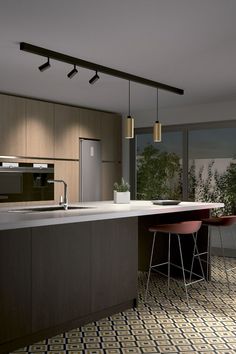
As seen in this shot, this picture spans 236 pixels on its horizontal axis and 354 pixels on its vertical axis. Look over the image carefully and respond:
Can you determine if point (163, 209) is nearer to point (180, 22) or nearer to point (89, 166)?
point (180, 22)

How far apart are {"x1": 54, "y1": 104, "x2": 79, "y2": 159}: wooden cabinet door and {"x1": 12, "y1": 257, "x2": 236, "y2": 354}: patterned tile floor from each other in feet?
10.6

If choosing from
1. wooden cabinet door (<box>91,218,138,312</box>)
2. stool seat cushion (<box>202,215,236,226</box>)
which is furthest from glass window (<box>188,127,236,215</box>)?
wooden cabinet door (<box>91,218,138,312</box>)

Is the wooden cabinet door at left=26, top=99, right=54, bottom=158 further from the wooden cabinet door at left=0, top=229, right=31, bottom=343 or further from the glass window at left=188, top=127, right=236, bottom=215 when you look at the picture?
the wooden cabinet door at left=0, top=229, right=31, bottom=343

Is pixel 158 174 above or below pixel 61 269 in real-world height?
above

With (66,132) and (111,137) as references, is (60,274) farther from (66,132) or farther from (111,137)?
(111,137)

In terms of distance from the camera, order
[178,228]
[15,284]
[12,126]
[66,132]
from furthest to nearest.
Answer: [66,132]
[12,126]
[178,228]
[15,284]

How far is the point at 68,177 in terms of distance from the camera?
24.6 ft

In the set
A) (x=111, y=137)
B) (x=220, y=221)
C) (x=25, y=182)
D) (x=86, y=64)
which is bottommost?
(x=220, y=221)

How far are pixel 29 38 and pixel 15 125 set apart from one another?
107 inches

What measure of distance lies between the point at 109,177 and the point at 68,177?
112cm

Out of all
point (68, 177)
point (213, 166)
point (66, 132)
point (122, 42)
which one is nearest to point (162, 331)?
point (122, 42)

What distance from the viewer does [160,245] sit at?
5887 millimetres

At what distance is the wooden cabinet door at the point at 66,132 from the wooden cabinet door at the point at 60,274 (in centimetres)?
363

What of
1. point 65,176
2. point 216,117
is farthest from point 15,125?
point 216,117
